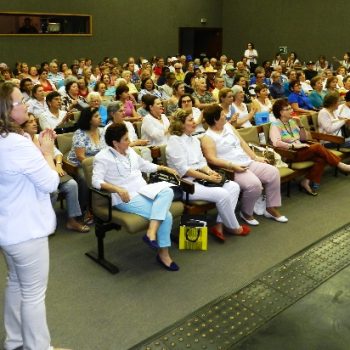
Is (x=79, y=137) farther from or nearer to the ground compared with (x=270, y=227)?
farther from the ground

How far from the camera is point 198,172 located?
4.11 metres

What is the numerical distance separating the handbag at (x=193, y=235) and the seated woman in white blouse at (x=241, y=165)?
71cm

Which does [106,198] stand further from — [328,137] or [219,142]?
[328,137]

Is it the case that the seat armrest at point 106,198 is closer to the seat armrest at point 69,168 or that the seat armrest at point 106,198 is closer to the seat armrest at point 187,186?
the seat armrest at point 187,186

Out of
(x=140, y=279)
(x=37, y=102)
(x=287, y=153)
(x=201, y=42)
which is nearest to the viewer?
(x=140, y=279)

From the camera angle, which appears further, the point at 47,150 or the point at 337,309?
the point at 337,309

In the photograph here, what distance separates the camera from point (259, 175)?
4.52 m

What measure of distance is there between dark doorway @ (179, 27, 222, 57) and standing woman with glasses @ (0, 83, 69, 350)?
1529cm

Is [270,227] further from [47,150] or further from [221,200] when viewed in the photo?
[47,150]

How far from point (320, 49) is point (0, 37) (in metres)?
10.2

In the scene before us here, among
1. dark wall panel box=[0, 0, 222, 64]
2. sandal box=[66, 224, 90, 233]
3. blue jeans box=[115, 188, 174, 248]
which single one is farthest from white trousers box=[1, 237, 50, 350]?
dark wall panel box=[0, 0, 222, 64]

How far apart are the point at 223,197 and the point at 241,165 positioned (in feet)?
2.00

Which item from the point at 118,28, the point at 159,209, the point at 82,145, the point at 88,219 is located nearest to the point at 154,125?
the point at 82,145

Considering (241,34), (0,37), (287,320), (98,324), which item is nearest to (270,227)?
(287,320)
